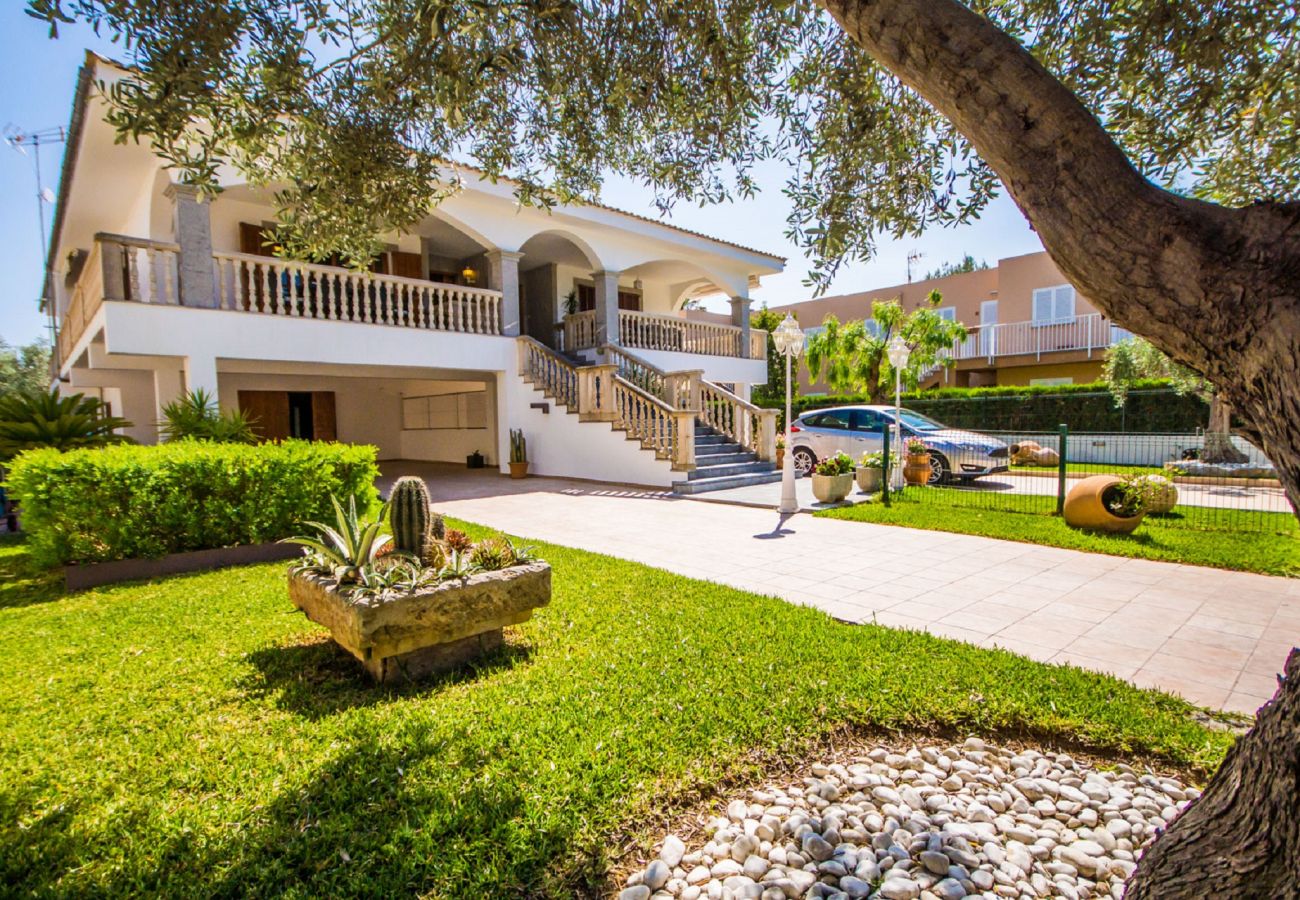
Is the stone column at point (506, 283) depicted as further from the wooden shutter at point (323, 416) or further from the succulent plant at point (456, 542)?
the succulent plant at point (456, 542)

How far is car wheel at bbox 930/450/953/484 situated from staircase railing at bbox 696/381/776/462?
3381 millimetres

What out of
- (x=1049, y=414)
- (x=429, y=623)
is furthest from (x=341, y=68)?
(x=1049, y=414)

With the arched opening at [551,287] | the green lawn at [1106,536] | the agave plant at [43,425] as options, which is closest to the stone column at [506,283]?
the arched opening at [551,287]

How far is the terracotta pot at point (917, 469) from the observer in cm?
1150

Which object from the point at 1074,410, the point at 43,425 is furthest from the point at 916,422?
the point at 43,425

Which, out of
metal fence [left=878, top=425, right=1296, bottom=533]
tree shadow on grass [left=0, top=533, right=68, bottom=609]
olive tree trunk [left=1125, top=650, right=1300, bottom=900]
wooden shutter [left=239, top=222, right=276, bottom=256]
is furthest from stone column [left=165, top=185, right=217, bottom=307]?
olive tree trunk [left=1125, top=650, right=1300, bottom=900]

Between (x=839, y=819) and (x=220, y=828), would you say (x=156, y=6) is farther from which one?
(x=839, y=819)

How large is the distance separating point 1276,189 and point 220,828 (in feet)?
18.4

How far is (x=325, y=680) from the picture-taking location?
368 cm

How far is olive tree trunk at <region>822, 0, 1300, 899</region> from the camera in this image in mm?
1336

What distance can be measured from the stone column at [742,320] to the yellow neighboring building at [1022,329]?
4.15 metres

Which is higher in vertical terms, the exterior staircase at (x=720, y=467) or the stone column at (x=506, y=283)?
the stone column at (x=506, y=283)

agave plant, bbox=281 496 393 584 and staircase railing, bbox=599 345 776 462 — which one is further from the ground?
staircase railing, bbox=599 345 776 462

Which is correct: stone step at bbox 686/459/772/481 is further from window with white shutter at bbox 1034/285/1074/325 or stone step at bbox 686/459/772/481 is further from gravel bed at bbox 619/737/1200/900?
window with white shutter at bbox 1034/285/1074/325
